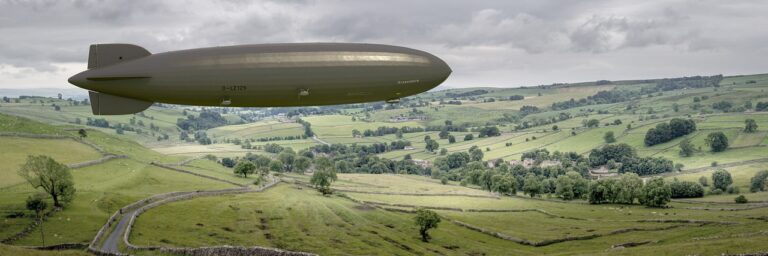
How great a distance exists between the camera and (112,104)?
64.4 m

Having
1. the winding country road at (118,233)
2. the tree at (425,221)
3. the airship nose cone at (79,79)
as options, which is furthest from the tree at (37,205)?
the tree at (425,221)

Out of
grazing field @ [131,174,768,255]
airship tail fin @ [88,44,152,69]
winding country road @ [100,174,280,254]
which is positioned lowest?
grazing field @ [131,174,768,255]

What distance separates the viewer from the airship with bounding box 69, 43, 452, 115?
59.9m

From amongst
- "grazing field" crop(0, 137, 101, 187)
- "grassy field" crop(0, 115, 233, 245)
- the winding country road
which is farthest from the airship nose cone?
"grazing field" crop(0, 137, 101, 187)

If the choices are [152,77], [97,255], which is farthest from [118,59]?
[97,255]

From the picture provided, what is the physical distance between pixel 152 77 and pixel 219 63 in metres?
6.97

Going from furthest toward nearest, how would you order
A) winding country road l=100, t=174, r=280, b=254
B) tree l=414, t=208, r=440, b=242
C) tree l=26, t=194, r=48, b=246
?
tree l=414, t=208, r=440, b=242, tree l=26, t=194, r=48, b=246, winding country road l=100, t=174, r=280, b=254

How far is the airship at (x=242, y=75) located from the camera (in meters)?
59.9

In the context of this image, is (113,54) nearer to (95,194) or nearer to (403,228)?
(95,194)

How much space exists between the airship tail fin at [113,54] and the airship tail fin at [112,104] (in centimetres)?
325

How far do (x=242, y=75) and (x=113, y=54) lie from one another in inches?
581

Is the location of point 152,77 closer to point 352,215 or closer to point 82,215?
point 82,215

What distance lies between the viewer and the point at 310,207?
541 feet

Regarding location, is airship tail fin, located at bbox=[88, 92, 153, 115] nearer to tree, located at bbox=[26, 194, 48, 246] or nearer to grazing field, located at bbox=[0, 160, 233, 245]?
grazing field, located at bbox=[0, 160, 233, 245]
